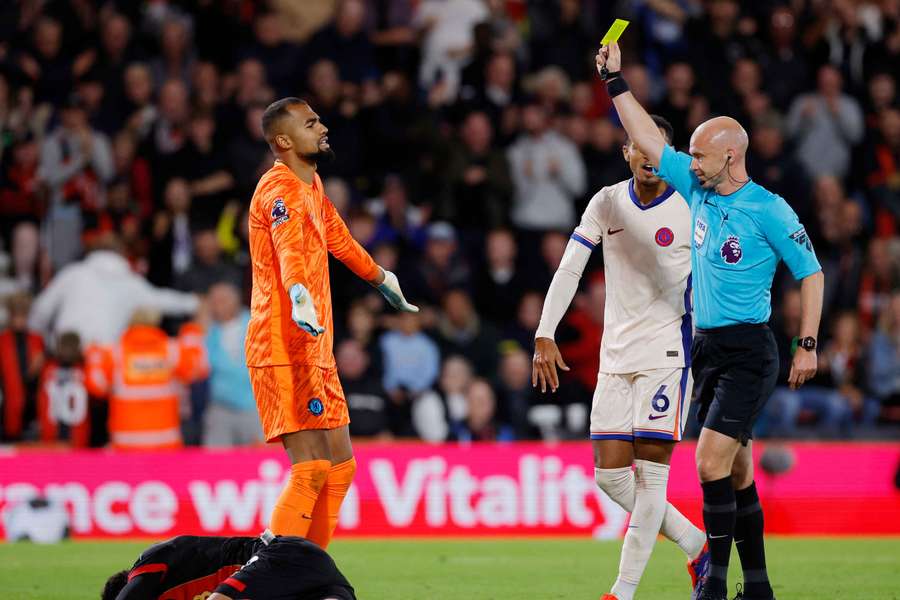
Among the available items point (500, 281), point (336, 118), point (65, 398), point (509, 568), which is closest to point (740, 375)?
point (509, 568)

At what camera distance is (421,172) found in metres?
15.5

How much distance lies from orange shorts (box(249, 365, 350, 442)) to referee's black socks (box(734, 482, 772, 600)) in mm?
2212

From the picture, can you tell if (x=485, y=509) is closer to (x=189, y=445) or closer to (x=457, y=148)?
(x=189, y=445)

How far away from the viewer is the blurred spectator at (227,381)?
44.2 ft

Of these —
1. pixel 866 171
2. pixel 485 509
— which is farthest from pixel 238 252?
pixel 866 171

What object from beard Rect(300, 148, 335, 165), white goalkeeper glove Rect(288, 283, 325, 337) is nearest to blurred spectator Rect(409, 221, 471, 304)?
beard Rect(300, 148, 335, 165)

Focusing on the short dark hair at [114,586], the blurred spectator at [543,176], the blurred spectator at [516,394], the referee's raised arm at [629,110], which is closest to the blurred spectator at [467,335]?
the blurred spectator at [516,394]

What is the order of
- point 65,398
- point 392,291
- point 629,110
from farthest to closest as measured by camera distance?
point 65,398, point 392,291, point 629,110

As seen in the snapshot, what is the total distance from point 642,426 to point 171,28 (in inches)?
389

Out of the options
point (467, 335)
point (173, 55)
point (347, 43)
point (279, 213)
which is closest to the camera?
point (279, 213)

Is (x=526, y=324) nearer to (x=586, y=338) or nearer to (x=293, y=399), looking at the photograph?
(x=586, y=338)

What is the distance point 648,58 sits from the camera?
17094mm

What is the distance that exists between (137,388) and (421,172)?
4.02 metres

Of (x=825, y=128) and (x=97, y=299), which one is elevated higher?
(x=825, y=128)
